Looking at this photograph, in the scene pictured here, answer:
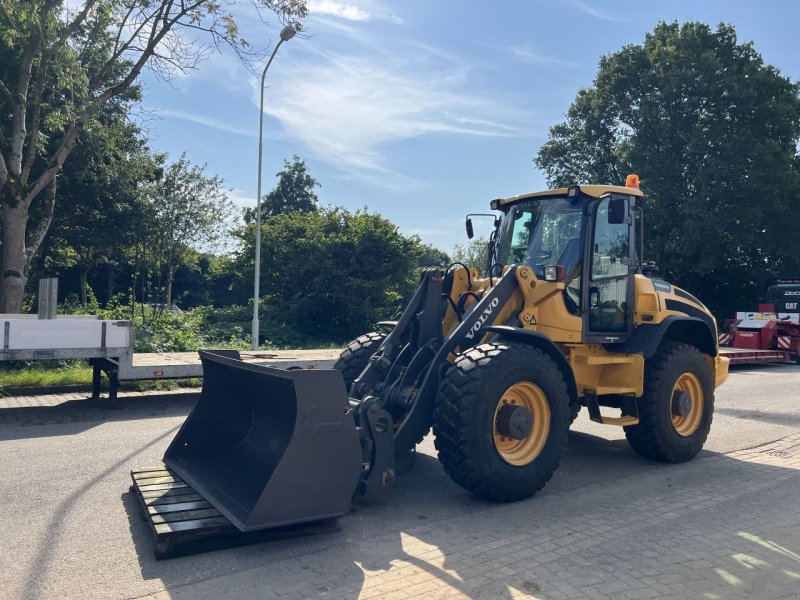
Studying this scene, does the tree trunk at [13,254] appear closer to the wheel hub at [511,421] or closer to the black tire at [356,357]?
the black tire at [356,357]

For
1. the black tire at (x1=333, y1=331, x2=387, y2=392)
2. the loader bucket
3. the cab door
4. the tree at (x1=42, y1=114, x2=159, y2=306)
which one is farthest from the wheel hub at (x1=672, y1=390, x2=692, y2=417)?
the tree at (x1=42, y1=114, x2=159, y2=306)

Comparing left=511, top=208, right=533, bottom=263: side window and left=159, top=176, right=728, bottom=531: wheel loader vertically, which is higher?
A: left=511, top=208, right=533, bottom=263: side window

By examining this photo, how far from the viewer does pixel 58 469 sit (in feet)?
20.1

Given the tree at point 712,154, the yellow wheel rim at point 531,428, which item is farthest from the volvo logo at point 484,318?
the tree at point 712,154

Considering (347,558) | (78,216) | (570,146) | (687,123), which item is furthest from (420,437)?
(570,146)

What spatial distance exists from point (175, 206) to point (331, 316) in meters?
6.97

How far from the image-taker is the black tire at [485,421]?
4988 millimetres

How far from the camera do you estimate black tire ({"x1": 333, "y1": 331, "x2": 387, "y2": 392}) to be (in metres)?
6.91

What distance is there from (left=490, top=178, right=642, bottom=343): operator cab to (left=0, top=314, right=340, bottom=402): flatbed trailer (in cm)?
475

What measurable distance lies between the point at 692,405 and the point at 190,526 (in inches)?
212

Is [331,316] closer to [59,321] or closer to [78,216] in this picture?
[78,216]

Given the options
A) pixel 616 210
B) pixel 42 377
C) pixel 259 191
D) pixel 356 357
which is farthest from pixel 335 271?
pixel 616 210

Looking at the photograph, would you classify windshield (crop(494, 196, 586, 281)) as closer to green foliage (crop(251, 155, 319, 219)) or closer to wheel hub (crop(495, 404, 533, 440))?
wheel hub (crop(495, 404, 533, 440))

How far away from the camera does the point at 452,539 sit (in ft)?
15.0
